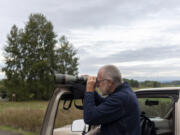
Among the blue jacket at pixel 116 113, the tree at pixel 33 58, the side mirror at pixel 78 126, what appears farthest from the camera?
the tree at pixel 33 58

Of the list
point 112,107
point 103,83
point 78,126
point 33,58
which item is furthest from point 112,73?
point 33,58

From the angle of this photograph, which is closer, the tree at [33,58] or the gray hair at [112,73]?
the gray hair at [112,73]

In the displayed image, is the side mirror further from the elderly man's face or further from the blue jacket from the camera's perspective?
the elderly man's face

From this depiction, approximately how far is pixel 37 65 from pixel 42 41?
541 centimetres

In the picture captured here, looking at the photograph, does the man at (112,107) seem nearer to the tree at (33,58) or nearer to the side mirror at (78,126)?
the side mirror at (78,126)

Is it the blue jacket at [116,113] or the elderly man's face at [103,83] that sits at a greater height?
the elderly man's face at [103,83]

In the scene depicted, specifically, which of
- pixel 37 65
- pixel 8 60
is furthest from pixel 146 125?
pixel 8 60

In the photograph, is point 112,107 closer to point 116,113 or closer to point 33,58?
point 116,113

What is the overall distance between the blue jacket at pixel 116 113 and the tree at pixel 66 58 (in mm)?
46946

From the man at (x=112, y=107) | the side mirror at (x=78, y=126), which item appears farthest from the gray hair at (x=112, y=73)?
the side mirror at (x=78, y=126)

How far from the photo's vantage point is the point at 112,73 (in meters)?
2.16

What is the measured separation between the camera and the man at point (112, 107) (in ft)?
6.88

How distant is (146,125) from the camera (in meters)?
3.44

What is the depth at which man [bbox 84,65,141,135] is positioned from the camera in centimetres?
210
